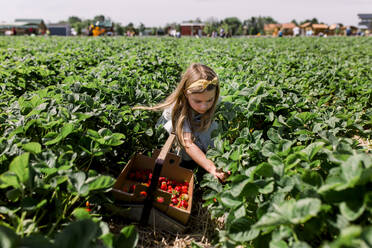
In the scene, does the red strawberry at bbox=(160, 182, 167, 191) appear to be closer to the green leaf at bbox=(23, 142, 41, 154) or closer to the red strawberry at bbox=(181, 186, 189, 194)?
the red strawberry at bbox=(181, 186, 189, 194)

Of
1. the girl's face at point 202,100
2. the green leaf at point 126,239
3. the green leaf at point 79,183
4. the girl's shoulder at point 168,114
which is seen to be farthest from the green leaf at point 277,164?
the girl's shoulder at point 168,114

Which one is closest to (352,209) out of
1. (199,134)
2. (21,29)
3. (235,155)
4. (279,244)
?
(279,244)

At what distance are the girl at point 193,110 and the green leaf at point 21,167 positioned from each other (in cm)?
150

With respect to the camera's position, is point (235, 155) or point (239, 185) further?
point (235, 155)

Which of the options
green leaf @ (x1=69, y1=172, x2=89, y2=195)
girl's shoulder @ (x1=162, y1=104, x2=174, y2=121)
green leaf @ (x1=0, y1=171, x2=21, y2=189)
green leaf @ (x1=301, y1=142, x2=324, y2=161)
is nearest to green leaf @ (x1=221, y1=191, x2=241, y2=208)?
green leaf @ (x1=301, y1=142, x2=324, y2=161)

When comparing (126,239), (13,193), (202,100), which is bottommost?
(126,239)

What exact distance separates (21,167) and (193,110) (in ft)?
6.42

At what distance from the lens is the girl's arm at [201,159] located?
2.25 metres

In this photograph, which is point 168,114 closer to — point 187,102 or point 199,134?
point 187,102

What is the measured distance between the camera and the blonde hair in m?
2.80

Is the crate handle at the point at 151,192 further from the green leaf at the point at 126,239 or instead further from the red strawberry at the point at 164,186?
the green leaf at the point at 126,239

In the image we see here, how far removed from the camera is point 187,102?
3027 millimetres

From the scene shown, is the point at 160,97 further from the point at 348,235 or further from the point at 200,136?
the point at 348,235

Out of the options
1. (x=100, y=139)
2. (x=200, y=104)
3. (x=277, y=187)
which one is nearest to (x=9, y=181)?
(x=100, y=139)
